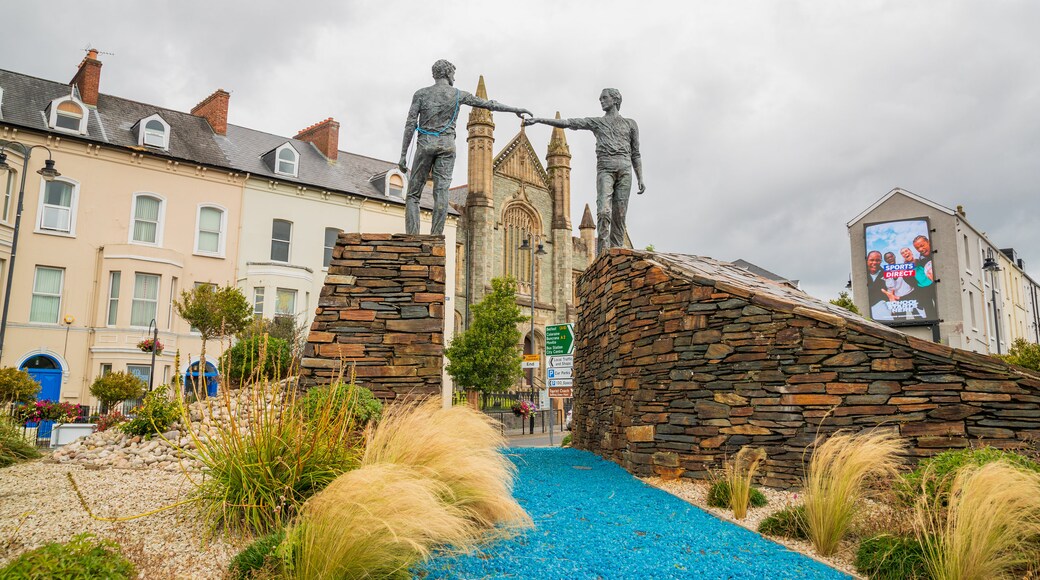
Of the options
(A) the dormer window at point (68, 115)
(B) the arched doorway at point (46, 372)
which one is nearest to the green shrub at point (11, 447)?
(B) the arched doorway at point (46, 372)

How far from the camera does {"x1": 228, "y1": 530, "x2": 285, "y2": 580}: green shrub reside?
3852mm

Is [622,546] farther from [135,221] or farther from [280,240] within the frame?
[280,240]

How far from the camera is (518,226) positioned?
151ft

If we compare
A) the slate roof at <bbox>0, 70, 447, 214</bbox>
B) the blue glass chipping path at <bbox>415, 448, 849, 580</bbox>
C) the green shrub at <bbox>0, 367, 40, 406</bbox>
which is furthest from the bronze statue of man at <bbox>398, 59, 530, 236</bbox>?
the slate roof at <bbox>0, 70, 447, 214</bbox>

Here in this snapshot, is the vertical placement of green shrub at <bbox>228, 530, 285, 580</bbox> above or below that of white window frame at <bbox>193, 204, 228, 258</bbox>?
below

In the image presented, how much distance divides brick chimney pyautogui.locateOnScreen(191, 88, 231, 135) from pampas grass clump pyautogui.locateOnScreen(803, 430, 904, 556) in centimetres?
2901

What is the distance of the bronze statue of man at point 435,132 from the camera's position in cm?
970

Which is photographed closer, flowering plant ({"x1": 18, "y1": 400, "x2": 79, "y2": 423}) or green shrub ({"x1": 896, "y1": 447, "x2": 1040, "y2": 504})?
green shrub ({"x1": 896, "y1": 447, "x2": 1040, "y2": 504})

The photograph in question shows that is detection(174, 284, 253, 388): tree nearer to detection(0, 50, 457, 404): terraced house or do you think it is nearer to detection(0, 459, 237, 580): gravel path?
detection(0, 50, 457, 404): terraced house

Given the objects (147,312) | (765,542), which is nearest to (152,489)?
(765,542)

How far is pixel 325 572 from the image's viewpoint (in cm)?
366

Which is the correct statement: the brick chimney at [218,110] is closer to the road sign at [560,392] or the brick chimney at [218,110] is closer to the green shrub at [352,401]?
the road sign at [560,392]

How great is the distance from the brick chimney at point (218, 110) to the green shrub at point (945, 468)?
97.4 feet

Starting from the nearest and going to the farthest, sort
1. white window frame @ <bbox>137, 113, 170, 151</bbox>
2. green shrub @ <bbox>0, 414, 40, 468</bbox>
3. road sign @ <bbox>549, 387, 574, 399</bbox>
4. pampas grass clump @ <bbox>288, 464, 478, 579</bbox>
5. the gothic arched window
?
pampas grass clump @ <bbox>288, 464, 478, 579</bbox> → green shrub @ <bbox>0, 414, 40, 468</bbox> → road sign @ <bbox>549, 387, 574, 399</bbox> → white window frame @ <bbox>137, 113, 170, 151</bbox> → the gothic arched window
